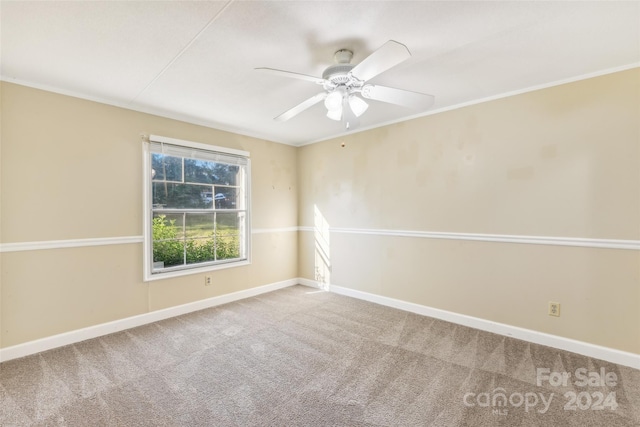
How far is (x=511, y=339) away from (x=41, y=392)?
388 cm

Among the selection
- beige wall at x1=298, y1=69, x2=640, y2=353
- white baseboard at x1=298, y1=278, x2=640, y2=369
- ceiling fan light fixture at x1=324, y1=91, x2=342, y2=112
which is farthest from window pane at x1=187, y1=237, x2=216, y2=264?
ceiling fan light fixture at x1=324, y1=91, x2=342, y2=112

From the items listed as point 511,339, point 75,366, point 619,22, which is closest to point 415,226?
point 511,339

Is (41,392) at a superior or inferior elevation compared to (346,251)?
inferior

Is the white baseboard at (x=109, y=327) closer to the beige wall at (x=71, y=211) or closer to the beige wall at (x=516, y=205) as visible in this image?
the beige wall at (x=71, y=211)

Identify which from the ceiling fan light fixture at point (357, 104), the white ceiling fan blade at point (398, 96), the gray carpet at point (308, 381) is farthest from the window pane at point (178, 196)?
the white ceiling fan blade at point (398, 96)

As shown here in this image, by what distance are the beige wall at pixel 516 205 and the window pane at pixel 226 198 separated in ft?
5.63

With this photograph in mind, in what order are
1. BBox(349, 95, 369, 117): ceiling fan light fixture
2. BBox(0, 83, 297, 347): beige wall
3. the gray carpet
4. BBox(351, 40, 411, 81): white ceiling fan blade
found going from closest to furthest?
BBox(351, 40, 411, 81): white ceiling fan blade, the gray carpet, BBox(349, 95, 369, 117): ceiling fan light fixture, BBox(0, 83, 297, 347): beige wall

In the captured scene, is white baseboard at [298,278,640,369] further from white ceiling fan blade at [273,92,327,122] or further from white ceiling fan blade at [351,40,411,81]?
white ceiling fan blade at [351,40,411,81]

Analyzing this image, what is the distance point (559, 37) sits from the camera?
6.09ft

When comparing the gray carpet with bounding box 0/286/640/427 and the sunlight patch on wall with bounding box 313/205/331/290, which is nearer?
the gray carpet with bounding box 0/286/640/427

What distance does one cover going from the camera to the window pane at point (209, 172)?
3545 millimetres

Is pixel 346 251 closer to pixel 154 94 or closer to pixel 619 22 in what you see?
pixel 154 94

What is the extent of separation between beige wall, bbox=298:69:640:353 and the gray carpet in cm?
42

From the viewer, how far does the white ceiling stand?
1.58 meters
